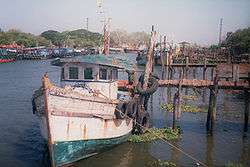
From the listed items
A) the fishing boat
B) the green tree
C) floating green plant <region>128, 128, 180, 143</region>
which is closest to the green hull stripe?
the fishing boat

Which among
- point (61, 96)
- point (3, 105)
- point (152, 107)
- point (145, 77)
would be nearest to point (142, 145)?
point (145, 77)

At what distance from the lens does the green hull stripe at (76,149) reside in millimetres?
15930

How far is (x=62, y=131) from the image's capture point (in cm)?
1580

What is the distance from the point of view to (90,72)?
19.3 m

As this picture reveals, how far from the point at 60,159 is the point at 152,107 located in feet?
58.3

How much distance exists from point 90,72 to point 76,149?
4404 millimetres

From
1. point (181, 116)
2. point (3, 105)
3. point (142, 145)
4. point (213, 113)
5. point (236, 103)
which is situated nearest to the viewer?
point (142, 145)

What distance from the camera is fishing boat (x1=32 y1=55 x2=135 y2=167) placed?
1559cm

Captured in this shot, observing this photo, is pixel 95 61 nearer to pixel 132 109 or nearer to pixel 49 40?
pixel 132 109

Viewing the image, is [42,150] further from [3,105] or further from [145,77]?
[3,105]

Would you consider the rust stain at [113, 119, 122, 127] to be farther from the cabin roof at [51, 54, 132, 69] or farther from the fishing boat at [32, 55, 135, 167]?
the cabin roof at [51, 54, 132, 69]

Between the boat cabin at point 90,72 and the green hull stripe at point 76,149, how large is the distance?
2693 mm

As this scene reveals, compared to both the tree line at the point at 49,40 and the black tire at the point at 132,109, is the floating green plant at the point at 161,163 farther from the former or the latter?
the tree line at the point at 49,40

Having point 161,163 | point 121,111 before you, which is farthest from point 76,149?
point 161,163
